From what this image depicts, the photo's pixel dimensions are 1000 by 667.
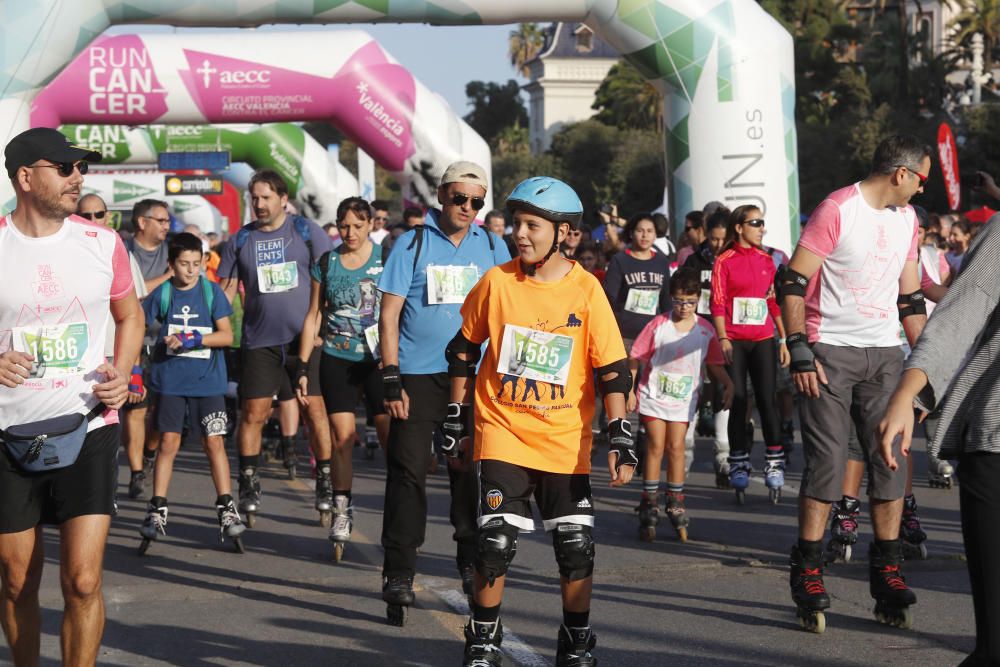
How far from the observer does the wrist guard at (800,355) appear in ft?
20.3

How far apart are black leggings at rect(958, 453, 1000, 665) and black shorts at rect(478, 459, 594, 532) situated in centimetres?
170

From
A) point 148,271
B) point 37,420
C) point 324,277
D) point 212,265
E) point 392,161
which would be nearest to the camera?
point 37,420

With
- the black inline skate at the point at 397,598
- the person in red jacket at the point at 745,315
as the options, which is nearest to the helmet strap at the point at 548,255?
the black inline skate at the point at 397,598

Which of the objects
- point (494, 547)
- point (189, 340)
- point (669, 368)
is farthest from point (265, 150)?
point (494, 547)

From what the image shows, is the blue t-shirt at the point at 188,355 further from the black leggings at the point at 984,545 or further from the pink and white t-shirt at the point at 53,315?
the black leggings at the point at 984,545

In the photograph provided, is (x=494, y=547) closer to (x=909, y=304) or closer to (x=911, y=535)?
(x=909, y=304)

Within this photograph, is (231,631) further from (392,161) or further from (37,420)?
(392,161)

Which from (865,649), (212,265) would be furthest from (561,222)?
(212,265)

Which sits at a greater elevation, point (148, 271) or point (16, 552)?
point (148, 271)

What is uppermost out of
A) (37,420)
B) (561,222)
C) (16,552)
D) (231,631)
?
(561,222)

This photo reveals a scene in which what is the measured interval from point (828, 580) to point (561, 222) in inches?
113

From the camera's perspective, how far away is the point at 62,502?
473cm

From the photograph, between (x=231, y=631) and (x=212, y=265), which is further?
(x=212, y=265)

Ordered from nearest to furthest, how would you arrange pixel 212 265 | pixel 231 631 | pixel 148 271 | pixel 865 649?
pixel 865 649, pixel 231 631, pixel 148 271, pixel 212 265
